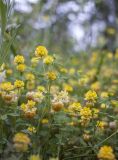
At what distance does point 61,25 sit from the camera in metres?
6.51

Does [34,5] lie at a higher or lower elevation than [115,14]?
lower

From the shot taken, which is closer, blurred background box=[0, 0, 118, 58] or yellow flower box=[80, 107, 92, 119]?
yellow flower box=[80, 107, 92, 119]

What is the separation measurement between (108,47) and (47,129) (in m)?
6.07

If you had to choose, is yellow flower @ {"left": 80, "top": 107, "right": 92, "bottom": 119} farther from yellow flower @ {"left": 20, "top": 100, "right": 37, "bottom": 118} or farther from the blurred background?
the blurred background

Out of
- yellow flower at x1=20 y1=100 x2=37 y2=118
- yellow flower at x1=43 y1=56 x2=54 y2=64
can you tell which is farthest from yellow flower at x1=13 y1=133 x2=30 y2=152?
yellow flower at x1=43 y1=56 x2=54 y2=64

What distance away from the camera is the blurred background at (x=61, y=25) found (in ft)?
12.0

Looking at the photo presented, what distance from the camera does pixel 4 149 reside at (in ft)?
5.50

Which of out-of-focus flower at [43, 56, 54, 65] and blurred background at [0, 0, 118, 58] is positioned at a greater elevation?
blurred background at [0, 0, 118, 58]

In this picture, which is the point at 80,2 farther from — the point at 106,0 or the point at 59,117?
the point at 106,0

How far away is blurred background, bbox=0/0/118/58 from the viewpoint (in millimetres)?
3645

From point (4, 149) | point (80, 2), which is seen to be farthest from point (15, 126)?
point (80, 2)

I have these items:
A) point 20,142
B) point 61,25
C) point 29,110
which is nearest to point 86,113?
point 29,110

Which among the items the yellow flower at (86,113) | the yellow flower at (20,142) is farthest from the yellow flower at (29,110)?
the yellow flower at (20,142)

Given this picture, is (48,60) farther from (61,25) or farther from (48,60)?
(61,25)
